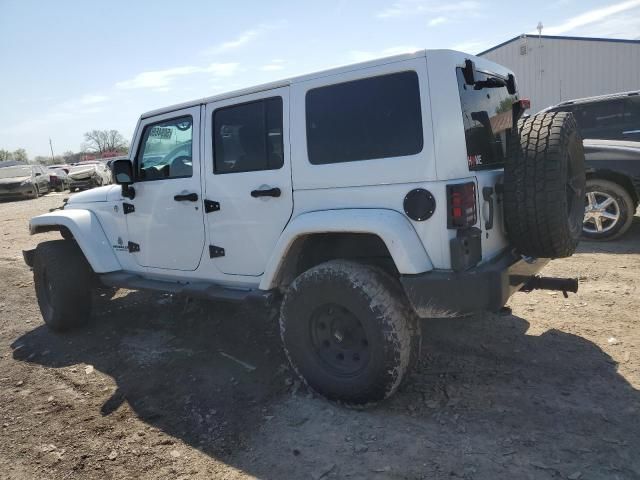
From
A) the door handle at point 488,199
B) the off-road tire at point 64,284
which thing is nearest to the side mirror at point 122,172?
the off-road tire at point 64,284


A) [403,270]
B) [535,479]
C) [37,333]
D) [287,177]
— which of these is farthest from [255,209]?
[37,333]

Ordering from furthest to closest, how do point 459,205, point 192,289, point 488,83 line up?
point 192,289
point 488,83
point 459,205

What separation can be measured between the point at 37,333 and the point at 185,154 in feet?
8.73

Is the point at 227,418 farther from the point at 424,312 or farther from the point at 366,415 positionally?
the point at 424,312

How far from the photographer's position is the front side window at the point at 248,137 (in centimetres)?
340

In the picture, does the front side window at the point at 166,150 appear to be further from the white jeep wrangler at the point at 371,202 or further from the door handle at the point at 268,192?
the door handle at the point at 268,192

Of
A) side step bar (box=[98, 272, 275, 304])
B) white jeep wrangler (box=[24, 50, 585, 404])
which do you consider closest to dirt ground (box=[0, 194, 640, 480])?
side step bar (box=[98, 272, 275, 304])

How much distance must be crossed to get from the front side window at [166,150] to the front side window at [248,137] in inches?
12.6

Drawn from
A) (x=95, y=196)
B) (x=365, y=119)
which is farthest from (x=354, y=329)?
(x=95, y=196)

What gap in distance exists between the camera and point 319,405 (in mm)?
3211

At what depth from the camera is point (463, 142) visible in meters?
2.78

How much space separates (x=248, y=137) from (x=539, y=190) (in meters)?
1.96

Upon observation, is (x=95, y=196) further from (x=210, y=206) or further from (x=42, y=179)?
(x=42, y=179)

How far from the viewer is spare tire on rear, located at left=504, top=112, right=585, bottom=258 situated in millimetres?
2854
